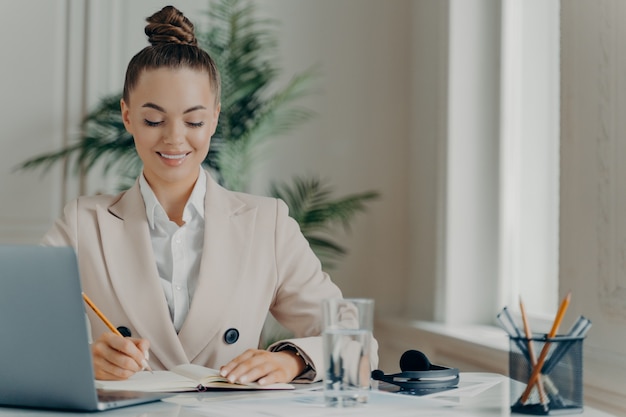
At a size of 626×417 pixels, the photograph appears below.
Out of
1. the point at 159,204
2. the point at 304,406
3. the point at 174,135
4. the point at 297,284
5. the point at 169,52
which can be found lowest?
the point at 304,406

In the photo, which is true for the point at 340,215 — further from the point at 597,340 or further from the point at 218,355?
the point at 218,355

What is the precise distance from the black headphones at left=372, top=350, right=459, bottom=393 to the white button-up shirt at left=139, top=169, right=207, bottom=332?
0.48m

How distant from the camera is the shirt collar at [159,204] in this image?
5.78 feet

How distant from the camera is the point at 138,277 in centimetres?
169

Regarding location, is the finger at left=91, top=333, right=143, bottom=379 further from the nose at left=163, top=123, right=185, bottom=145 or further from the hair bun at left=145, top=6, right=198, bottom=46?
the hair bun at left=145, top=6, right=198, bottom=46

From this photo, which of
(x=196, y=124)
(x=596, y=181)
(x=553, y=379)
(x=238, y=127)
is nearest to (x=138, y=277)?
(x=196, y=124)

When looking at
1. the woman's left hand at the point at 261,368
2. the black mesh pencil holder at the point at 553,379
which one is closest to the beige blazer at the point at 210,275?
the woman's left hand at the point at 261,368

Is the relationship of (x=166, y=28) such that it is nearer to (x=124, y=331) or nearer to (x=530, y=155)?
(x=124, y=331)

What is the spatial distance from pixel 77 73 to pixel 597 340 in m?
2.29

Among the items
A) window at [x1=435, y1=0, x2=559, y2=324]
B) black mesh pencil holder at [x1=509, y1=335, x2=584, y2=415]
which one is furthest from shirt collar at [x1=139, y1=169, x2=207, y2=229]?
window at [x1=435, y1=0, x2=559, y2=324]

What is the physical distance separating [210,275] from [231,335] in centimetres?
12

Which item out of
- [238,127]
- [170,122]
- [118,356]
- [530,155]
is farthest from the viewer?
[238,127]

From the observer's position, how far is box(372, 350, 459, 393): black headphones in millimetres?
1352

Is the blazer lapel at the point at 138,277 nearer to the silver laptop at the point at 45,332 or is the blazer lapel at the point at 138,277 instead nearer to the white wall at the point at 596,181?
the silver laptop at the point at 45,332
